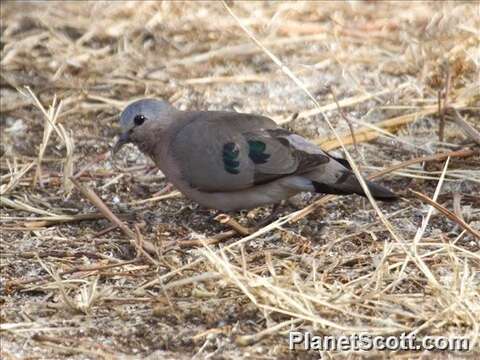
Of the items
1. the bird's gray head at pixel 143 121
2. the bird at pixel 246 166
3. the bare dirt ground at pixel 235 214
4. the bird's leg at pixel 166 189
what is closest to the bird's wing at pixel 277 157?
the bird at pixel 246 166

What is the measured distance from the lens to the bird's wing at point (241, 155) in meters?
4.36

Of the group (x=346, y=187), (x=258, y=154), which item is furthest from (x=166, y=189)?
(x=346, y=187)

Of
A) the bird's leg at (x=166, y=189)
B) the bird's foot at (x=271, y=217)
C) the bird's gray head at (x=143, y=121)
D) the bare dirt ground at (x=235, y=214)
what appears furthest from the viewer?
the bird's leg at (x=166, y=189)

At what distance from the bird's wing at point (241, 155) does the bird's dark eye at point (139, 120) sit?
28 centimetres

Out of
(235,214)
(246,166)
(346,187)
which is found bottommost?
(235,214)

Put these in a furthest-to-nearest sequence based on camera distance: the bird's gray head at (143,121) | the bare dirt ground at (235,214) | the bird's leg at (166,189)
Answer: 1. the bird's leg at (166,189)
2. the bird's gray head at (143,121)
3. the bare dirt ground at (235,214)

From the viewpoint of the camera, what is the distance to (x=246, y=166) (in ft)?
14.4

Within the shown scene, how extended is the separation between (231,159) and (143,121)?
0.52m

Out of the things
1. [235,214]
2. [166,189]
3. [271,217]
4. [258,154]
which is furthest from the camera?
[166,189]

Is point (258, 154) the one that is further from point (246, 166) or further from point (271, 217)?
point (271, 217)

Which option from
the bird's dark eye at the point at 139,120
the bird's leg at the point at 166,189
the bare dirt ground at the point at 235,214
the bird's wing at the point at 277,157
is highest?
the bird's dark eye at the point at 139,120

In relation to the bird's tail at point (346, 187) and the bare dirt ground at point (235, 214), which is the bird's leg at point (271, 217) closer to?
the bare dirt ground at point (235, 214)

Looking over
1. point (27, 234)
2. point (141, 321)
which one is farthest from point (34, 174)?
point (141, 321)

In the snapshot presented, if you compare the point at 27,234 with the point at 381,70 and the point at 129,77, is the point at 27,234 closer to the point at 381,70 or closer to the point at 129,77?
the point at 129,77
